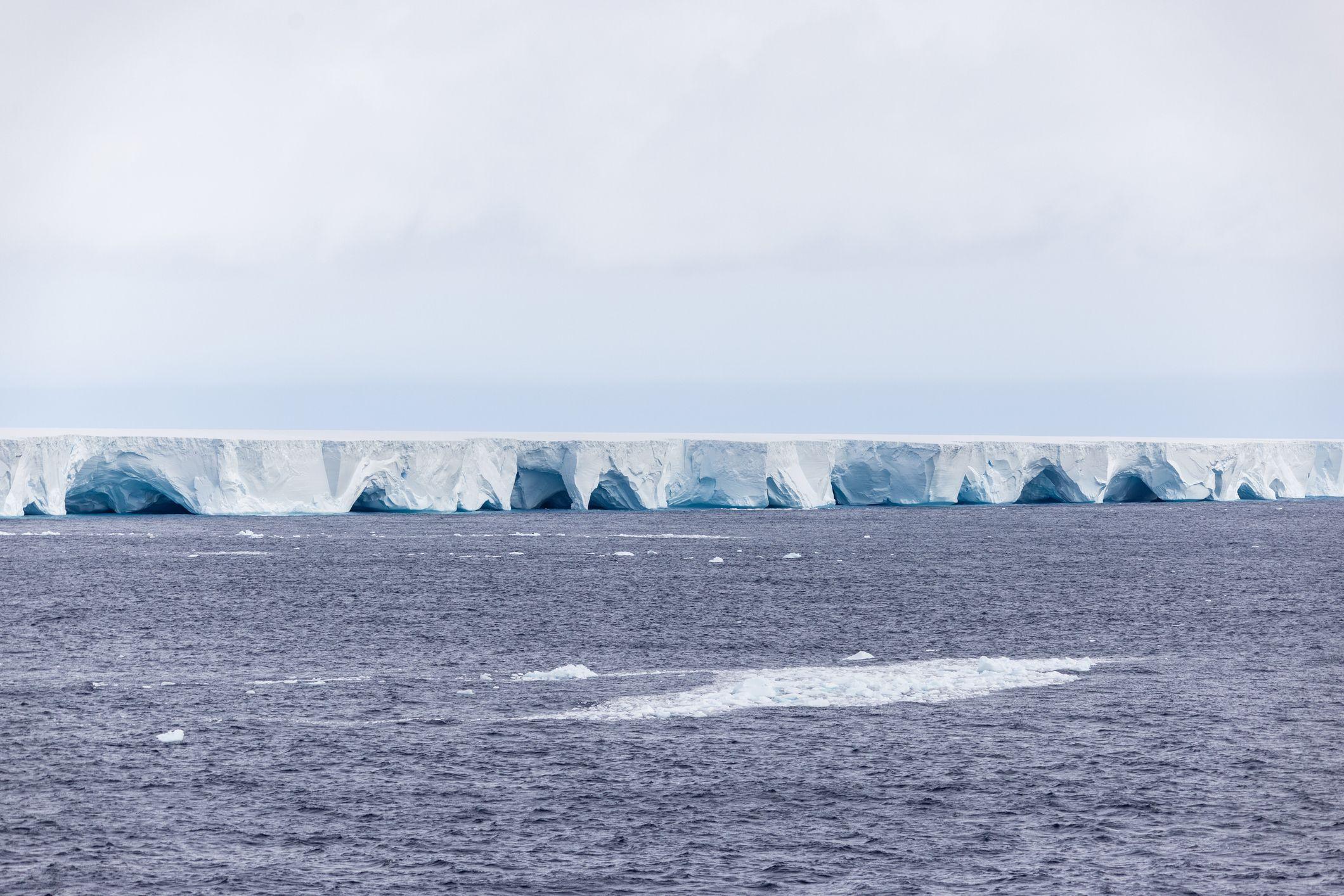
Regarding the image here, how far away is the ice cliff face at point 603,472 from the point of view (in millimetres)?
45969

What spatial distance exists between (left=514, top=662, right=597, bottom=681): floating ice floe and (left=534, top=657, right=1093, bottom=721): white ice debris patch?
1.64 m

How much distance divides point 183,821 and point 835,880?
5207 mm

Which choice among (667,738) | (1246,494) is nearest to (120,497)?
(667,738)

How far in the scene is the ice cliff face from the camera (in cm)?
4597

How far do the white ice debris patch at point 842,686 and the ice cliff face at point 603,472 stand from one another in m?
31.5

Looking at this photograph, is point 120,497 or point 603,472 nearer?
point 120,497

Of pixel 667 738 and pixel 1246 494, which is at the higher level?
pixel 1246 494

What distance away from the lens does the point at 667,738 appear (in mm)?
14211

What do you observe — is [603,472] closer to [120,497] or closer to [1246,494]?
[120,497]

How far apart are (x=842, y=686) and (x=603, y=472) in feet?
116

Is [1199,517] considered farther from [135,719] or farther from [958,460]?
[135,719]

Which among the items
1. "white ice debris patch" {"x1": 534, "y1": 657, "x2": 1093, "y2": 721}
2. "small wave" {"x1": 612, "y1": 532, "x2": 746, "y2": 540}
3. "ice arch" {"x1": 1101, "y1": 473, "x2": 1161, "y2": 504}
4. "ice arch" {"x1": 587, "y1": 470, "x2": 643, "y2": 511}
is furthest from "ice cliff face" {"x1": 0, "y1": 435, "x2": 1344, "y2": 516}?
"white ice debris patch" {"x1": 534, "y1": 657, "x2": 1093, "y2": 721}

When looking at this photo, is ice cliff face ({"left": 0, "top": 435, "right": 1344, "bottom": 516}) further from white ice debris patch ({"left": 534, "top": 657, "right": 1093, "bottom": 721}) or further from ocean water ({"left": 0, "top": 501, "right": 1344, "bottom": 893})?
white ice debris patch ({"left": 534, "top": 657, "right": 1093, "bottom": 721})

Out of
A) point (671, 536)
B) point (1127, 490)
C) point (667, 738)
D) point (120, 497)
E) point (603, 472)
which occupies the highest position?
point (603, 472)
